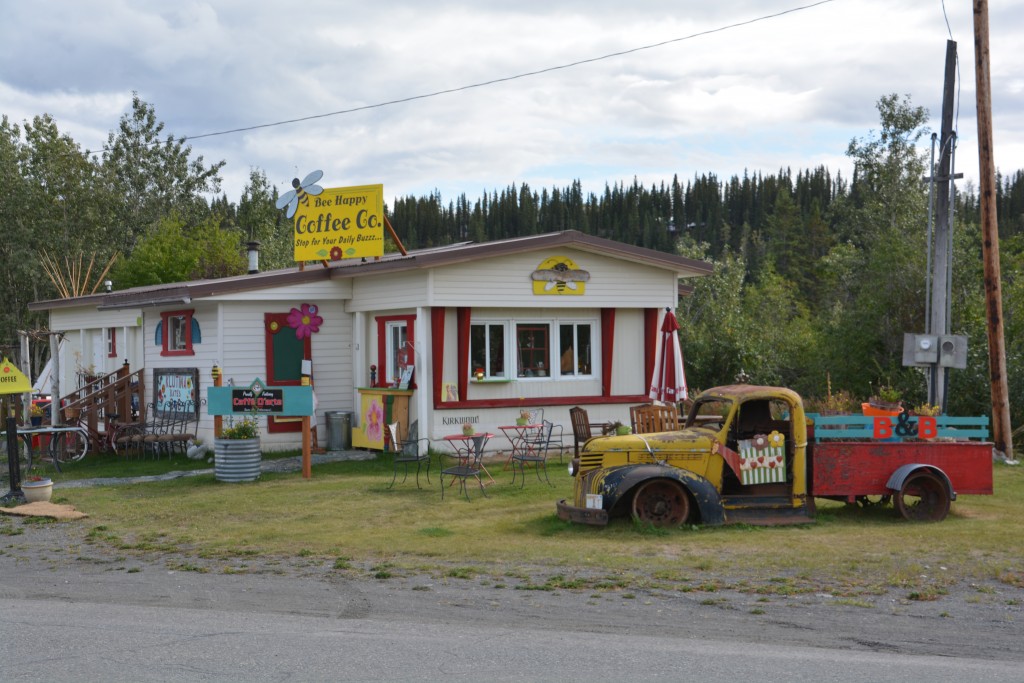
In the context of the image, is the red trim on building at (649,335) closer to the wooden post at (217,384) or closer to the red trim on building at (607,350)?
the red trim on building at (607,350)

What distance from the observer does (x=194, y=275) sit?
35.5m

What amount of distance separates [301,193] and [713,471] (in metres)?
13.1

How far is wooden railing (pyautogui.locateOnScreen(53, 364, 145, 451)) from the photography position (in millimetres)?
20766

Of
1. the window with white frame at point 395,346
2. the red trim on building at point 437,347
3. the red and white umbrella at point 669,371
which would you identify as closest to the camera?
the red and white umbrella at point 669,371

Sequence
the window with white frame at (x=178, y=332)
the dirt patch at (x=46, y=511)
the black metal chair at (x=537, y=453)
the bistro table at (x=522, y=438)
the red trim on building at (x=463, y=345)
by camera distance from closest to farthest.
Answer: the dirt patch at (x=46, y=511)
the black metal chair at (x=537, y=453)
the bistro table at (x=522, y=438)
the red trim on building at (x=463, y=345)
the window with white frame at (x=178, y=332)

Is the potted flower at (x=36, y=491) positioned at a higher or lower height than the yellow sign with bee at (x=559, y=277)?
lower

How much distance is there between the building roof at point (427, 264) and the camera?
1750 cm

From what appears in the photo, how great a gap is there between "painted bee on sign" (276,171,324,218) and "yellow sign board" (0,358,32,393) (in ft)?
26.3

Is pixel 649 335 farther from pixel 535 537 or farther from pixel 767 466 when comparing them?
pixel 535 537

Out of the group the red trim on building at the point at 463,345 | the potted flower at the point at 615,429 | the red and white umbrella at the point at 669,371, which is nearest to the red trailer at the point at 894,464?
the potted flower at the point at 615,429

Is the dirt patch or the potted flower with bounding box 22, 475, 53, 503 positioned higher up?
the potted flower with bounding box 22, 475, 53, 503

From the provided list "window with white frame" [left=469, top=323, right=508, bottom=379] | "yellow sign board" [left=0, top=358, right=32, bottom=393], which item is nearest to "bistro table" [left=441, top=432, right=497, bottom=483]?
"window with white frame" [left=469, top=323, right=508, bottom=379]

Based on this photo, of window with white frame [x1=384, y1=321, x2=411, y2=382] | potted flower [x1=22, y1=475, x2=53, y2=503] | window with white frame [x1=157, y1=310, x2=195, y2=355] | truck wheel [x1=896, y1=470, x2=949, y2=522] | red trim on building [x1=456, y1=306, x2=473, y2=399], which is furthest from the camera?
window with white frame [x1=157, y1=310, x2=195, y2=355]

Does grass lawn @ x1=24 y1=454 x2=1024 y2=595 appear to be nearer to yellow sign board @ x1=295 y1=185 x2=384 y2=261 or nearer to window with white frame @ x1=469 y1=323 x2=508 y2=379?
window with white frame @ x1=469 y1=323 x2=508 y2=379
